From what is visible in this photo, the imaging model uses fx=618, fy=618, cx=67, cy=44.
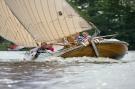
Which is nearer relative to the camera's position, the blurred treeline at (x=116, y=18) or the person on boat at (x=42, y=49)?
the person on boat at (x=42, y=49)

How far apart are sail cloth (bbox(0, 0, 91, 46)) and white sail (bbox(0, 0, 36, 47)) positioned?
0.66ft

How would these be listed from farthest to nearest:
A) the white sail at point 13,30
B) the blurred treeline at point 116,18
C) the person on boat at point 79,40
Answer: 1. the blurred treeline at point 116,18
2. the white sail at point 13,30
3. the person on boat at point 79,40

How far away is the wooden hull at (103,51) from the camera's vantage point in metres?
36.5

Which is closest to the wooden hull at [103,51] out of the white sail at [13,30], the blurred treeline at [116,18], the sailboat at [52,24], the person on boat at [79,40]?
the sailboat at [52,24]

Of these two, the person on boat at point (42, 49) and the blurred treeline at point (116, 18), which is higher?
the person on boat at point (42, 49)

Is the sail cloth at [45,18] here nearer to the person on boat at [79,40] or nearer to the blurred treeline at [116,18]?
the person on boat at [79,40]

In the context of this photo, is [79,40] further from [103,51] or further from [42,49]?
[42,49]

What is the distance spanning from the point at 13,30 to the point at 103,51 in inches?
266

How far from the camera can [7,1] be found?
3819cm

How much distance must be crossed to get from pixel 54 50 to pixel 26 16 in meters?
2.74

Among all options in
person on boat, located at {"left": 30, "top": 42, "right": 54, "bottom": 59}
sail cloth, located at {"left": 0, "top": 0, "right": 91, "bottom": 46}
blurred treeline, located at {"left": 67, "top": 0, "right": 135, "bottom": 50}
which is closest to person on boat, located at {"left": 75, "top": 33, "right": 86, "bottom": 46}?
sail cloth, located at {"left": 0, "top": 0, "right": 91, "bottom": 46}

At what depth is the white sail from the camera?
39.9 meters

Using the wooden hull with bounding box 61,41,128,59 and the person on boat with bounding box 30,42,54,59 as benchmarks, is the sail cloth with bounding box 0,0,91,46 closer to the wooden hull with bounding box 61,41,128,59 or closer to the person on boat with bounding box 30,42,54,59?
the person on boat with bounding box 30,42,54,59

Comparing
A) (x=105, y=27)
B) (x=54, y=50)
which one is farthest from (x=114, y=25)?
(x=54, y=50)
